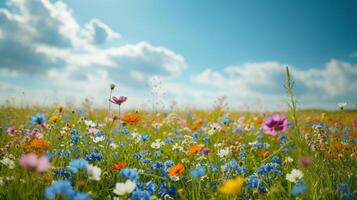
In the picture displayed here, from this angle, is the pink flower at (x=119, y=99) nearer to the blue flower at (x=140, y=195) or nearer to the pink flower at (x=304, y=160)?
the blue flower at (x=140, y=195)

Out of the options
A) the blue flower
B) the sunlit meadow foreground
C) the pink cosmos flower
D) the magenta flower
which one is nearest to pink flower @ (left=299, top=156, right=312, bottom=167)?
the sunlit meadow foreground

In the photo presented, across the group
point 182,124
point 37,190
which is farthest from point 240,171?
point 182,124

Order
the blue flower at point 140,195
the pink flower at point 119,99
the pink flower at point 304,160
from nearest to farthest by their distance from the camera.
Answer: the pink flower at point 304,160
the blue flower at point 140,195
the pink flower at point 119,99

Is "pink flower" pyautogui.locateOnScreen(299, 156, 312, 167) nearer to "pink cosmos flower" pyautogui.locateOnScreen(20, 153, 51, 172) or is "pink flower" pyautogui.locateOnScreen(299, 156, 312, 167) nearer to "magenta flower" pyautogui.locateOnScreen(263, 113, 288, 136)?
"magenta flower" pyautogui.locateOnScreen(263, 113, 288, 136)

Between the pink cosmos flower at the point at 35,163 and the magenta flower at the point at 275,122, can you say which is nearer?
the pink cosmos flower at the point at 35,163

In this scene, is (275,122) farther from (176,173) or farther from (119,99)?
(119,99)

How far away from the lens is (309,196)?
6.82 feet

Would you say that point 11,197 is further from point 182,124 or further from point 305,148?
point 182,124

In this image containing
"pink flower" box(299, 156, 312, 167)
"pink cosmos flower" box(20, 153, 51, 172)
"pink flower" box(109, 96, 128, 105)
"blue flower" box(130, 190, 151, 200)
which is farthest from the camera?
"pink flower" box(109, 96, 128, 105)

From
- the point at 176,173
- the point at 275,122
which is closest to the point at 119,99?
the point at 176,173

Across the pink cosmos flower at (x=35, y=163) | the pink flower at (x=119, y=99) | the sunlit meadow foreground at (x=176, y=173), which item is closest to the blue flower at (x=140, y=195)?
the sunlit meadow foreground at (x=176, y=173)

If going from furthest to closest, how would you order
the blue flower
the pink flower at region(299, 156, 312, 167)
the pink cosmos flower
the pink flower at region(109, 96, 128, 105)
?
1. the pink flower at region(109, 96, 128, 105)
2. the blue flower
3. the pink flower at region(299, 156, 312, 167)
4. the pink cosmos flower

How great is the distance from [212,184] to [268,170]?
47 centimetres

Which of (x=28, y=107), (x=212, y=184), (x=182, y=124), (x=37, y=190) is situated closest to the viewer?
(x=37, y=190)
